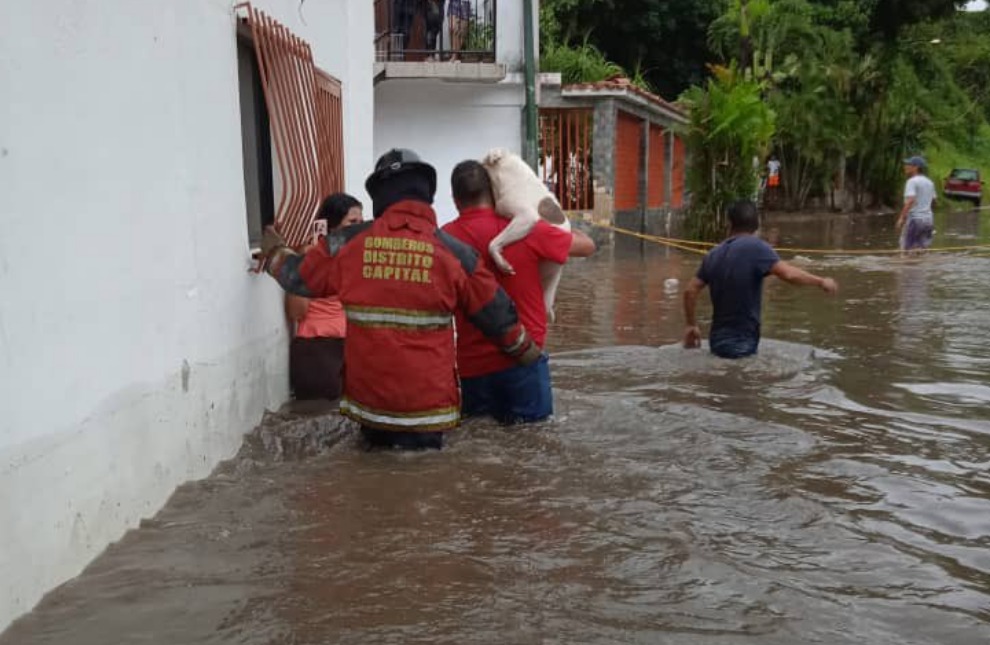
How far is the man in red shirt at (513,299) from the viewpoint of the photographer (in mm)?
5125

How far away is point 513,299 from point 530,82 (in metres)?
11.4

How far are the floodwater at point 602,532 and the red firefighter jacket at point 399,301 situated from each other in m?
0.33

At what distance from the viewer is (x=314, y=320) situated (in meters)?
6.16

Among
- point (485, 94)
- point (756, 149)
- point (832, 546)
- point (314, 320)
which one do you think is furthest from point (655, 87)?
point (832, 546)

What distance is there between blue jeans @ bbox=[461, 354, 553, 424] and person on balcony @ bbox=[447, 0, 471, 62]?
1290cm

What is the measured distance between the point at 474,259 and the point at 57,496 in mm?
2181

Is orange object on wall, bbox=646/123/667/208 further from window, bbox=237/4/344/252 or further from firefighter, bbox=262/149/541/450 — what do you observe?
firefighter, bbox=262/149/541/450

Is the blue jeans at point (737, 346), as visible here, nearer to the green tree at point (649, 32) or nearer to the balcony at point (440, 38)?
the balcony at point (440, 38)

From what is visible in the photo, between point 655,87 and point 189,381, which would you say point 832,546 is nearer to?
point 189,381

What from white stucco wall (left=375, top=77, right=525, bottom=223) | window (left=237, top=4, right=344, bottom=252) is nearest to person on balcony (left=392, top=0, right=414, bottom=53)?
white stucco wall (left=375, top=77, right=525, bottom=223)

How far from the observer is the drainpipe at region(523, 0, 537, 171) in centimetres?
1596

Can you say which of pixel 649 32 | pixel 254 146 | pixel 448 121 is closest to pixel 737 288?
pixel 254 146

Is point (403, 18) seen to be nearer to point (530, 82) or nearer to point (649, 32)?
point (530, 82)

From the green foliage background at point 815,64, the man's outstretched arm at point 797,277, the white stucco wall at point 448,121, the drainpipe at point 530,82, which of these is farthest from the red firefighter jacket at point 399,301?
the green foliage background at point 815,64
